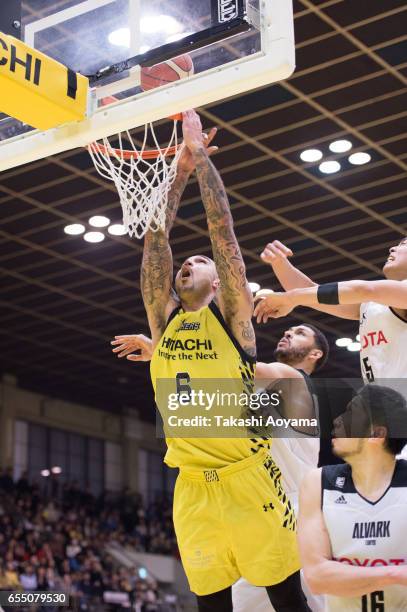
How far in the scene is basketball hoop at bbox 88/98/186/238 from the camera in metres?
6.43


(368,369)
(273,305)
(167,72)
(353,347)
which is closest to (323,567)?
(273,305)

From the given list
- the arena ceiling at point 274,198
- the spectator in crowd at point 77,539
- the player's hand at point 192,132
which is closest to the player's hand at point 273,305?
the player's hand at point 192,132

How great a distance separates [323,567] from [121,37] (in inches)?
130

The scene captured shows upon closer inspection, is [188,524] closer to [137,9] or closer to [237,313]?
[237,313]

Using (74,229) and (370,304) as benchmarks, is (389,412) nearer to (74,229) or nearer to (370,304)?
(370,304)

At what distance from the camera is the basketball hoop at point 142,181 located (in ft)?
21.1

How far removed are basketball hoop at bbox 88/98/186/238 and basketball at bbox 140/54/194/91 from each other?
0.75ft

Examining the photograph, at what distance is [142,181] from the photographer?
6.86 metres

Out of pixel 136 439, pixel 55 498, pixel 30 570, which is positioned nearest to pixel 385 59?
pixel 30 570

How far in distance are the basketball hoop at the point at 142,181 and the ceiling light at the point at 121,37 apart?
366 mm

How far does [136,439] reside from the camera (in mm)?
28219

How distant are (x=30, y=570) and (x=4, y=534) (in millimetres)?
2903

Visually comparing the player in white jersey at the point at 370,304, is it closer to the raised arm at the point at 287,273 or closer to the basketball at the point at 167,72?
the raised arm at the point at 287,273

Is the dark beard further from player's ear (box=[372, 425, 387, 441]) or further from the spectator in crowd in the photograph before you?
the spectator in crowd
